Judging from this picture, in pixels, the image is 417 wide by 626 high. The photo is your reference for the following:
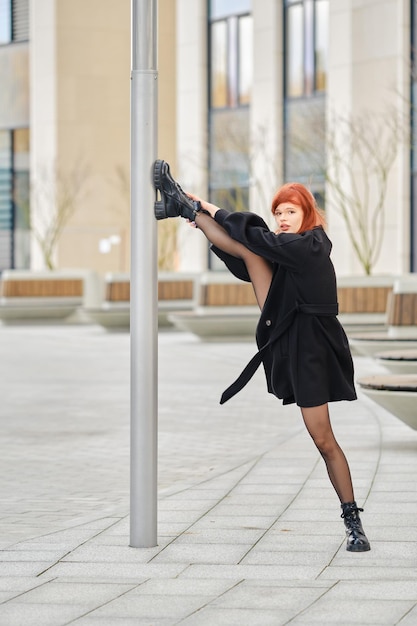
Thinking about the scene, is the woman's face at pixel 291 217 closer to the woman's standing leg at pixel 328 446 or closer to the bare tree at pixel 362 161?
the woman's standing leg at pixel 328 446

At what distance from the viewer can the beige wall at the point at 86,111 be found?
42875 mm

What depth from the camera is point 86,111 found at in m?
43.4

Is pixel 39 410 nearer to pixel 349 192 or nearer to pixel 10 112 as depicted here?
pixel 349 192

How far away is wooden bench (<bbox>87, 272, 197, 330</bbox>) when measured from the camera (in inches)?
1076

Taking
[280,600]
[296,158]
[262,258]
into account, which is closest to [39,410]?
[262,258]

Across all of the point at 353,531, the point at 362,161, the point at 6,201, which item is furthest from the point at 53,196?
→ the point at 353,531

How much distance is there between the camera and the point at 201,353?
68.3 feet

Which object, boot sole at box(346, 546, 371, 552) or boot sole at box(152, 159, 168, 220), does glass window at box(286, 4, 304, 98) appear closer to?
boot sole at box(152, 159, 168, 220)

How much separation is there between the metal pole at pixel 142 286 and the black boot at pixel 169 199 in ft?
0.18

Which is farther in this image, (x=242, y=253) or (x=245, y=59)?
(x=245, y=59)

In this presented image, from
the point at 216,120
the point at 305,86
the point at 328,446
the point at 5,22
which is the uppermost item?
the point at 5,22

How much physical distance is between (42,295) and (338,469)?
86.1 ft

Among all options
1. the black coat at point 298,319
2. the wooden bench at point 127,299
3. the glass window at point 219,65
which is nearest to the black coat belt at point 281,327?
the black coat at point 298,319

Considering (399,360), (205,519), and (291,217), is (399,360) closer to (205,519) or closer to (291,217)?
(205,519)
